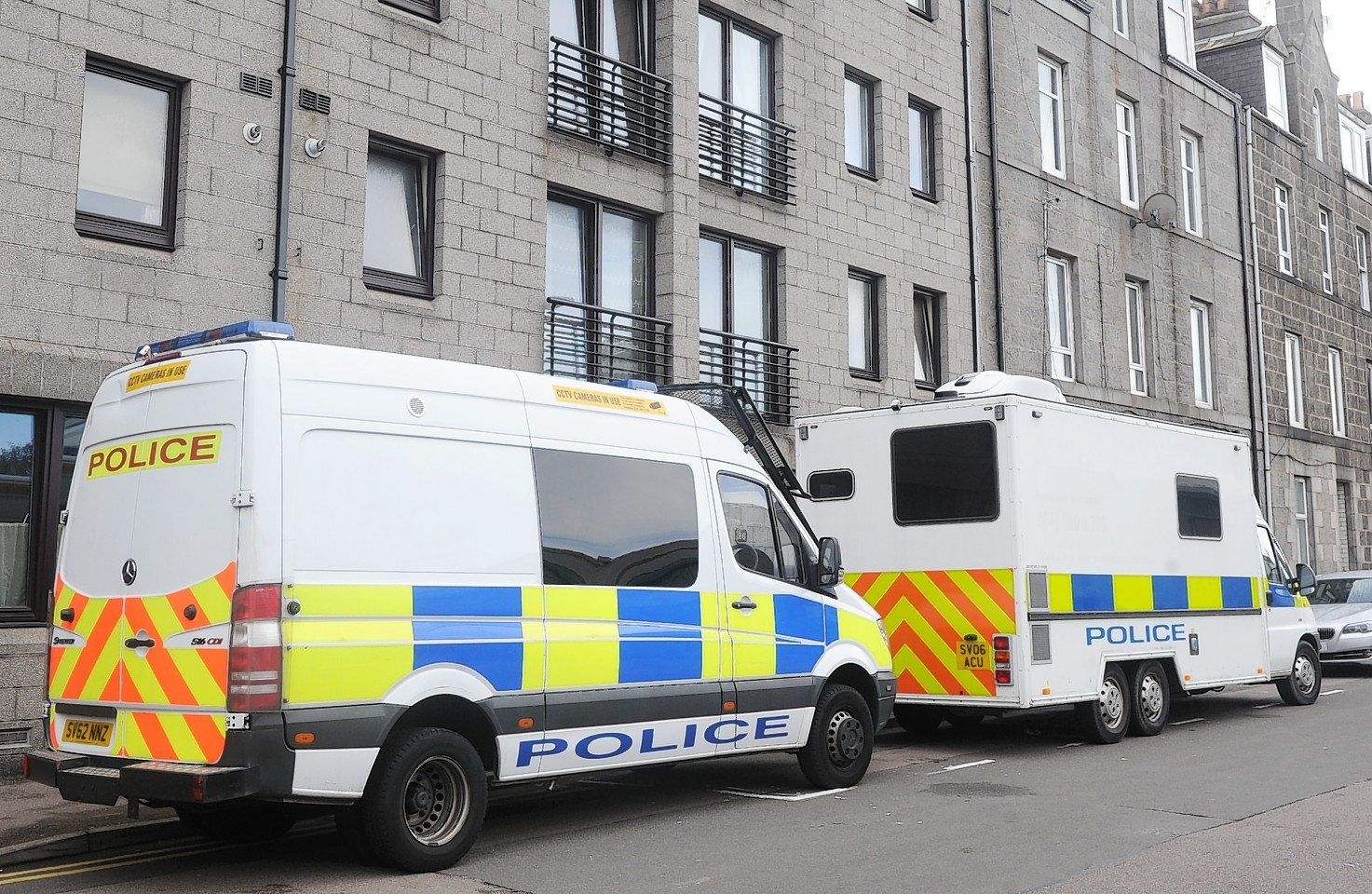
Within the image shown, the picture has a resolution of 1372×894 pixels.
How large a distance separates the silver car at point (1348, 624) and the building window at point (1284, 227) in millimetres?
11015

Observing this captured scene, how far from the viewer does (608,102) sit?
15242 millimetres

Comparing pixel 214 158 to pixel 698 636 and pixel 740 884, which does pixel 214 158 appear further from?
pixel 740 884

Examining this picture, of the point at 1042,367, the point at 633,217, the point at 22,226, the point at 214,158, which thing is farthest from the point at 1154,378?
the point at 22,226

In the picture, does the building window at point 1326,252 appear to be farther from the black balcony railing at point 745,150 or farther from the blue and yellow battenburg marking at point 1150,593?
the blue and yellow battenburg marking at point 1150,593

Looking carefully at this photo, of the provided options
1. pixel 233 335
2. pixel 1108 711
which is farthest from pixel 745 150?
pixel 233 335

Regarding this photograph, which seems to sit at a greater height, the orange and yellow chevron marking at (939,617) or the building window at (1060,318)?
the building window at (1060,318)

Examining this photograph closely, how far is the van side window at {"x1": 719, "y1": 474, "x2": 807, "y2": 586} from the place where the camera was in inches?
356

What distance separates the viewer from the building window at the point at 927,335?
65.6 ft

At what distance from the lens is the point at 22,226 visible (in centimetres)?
1030

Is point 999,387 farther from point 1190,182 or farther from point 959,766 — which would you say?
point 1190,182

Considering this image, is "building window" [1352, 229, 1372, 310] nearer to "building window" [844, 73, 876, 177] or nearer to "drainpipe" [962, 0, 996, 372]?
"drainpipe" [962, 0, 996, 372]

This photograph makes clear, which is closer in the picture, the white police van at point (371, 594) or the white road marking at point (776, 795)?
the white police van at point (371, 594)

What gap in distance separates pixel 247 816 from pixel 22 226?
5.16 metres

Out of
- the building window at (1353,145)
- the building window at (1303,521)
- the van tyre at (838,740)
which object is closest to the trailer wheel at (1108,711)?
the van tyre at (838,740)
